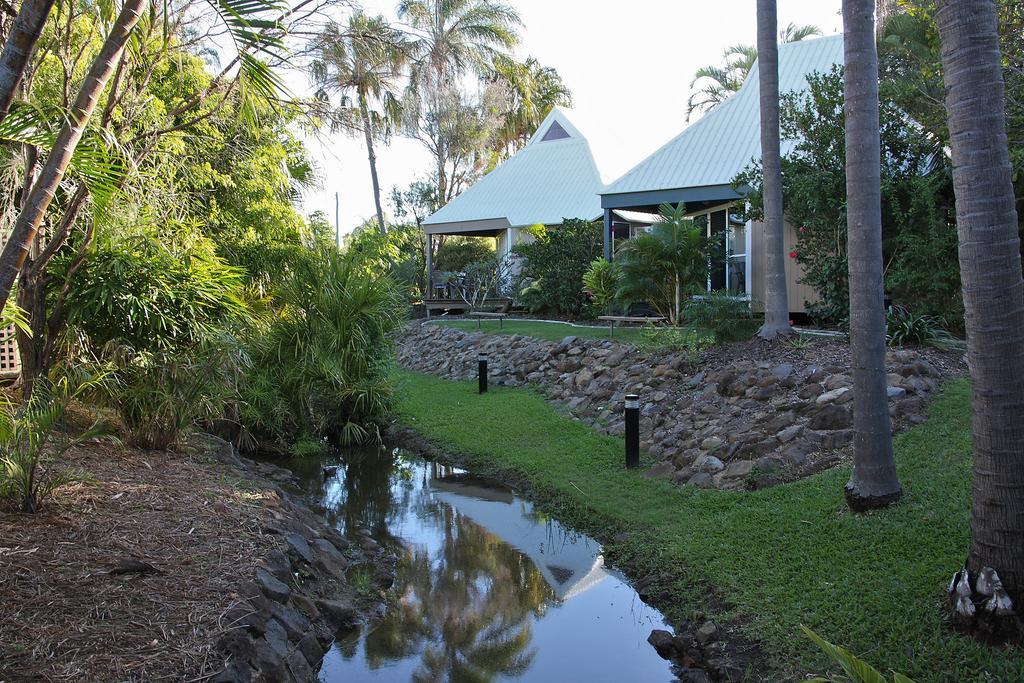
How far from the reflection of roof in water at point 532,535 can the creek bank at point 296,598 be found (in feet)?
3.83

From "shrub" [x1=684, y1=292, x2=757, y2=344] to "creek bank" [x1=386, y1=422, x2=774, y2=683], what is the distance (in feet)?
13.3

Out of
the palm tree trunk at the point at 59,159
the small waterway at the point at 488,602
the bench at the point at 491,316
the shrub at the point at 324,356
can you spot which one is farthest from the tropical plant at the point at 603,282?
the palm tree trunk at the point at 59,159

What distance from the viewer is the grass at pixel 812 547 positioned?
13.7 ft

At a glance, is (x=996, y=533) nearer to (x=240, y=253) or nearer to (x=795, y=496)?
(x=795, y=496)

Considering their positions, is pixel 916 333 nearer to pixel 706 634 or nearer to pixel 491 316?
pixel 706 634

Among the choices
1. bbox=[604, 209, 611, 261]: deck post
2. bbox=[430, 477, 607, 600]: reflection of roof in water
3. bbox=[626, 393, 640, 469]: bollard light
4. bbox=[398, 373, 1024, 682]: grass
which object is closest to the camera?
bbox=[398, 373, 1024, 682]: grass

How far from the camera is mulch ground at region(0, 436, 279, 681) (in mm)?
3754

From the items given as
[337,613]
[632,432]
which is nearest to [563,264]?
[632,432]

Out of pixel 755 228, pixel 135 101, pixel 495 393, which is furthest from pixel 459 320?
pixel 135 101

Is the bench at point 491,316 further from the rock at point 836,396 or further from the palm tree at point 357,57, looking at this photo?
the rock at point 836,396

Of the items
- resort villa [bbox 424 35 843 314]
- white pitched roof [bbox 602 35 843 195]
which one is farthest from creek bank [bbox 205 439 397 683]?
white pitched roof [bbox 602 35 843 195]

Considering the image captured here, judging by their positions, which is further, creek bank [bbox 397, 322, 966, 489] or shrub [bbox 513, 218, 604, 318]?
shrub [bbox 513, 218, 604, 318]

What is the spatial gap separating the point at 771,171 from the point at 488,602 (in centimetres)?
662

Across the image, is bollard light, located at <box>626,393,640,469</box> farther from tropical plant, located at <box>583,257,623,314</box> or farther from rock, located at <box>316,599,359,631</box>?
tropical plant, located at <box>583,257,623,314</box>
